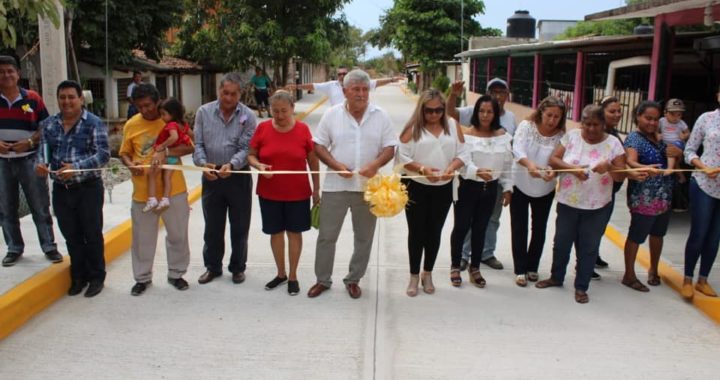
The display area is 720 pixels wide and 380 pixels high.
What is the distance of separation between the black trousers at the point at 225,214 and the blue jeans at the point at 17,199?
1386 millimetres

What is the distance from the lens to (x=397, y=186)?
15.1 feet

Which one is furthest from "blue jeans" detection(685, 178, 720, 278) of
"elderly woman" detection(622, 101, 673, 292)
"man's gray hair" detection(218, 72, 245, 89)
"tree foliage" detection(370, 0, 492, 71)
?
"tree foliage" detection(370, 0, 492, 71)

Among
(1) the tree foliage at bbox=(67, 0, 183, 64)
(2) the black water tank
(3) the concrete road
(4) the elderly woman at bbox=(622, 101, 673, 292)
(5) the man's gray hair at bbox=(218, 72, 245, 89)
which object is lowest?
(3) the concrete road

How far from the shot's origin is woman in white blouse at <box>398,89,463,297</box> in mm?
4750

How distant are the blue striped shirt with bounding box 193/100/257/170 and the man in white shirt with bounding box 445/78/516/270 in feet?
6.00

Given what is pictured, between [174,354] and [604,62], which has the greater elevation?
[604,62]

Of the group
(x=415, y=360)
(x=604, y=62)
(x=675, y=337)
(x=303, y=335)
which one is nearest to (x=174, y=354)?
(x=303, y=335)

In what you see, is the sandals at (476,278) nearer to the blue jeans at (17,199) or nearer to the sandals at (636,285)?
the sandals at (636,285)

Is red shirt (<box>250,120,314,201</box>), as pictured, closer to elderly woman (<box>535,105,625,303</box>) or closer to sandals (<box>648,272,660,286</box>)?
elderly woman (<box>535,105,625,303</box>)

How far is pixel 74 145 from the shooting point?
15.6ft

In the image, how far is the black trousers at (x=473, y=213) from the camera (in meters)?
5.14

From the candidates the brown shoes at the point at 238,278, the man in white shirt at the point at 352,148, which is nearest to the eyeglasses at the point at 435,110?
the man in white shirt at the point at 352,148

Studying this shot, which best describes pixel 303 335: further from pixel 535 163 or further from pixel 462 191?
pixel 535 163

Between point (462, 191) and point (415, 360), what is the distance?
1629 millimetres
